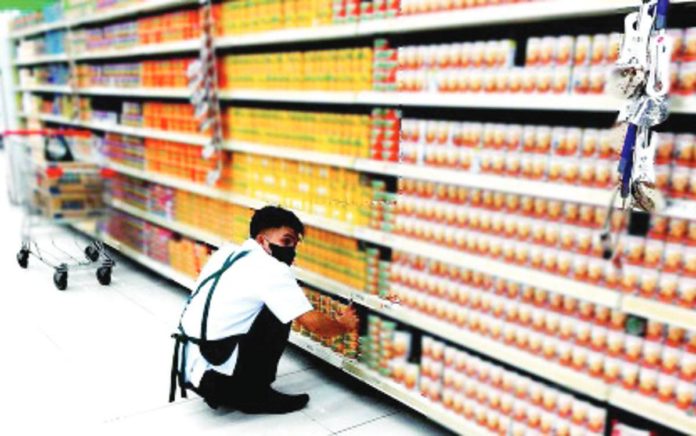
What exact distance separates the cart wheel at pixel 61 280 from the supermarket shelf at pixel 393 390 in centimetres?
224

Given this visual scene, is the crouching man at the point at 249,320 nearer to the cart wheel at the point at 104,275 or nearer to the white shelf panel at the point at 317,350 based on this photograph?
the white shelf panel at the point at 317,350

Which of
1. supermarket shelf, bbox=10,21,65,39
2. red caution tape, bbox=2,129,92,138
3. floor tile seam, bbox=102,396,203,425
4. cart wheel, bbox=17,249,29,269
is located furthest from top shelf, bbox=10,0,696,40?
supermarket shelf, bbox=10,21,65,39

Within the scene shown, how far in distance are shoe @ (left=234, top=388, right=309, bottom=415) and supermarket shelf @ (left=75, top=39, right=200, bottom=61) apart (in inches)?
93.2

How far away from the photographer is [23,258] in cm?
541

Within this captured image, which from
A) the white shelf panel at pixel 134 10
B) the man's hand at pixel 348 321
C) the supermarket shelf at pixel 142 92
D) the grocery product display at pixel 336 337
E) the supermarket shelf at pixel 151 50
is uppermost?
the white shelf panel at pixel 134 10

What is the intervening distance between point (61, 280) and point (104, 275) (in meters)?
0.32

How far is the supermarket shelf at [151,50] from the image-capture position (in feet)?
13.9

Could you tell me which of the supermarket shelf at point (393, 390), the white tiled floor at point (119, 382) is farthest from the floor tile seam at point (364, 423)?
the supermarket shelf at point (393, 390)

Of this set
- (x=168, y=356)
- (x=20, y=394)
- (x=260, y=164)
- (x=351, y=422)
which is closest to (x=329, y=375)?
(x=351, y=422)

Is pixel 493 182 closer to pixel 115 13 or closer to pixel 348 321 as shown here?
pixel 348 321

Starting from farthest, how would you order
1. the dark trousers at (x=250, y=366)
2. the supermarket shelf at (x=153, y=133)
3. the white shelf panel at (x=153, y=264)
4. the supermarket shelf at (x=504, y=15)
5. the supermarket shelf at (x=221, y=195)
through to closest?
the white shelf panel at (x=153, y=264), the supermarket shelf at (x=153, y=133), the supermarket shelf at (x=221, y=195), the dark trousers at (x=250, y=366), the supermarket shelf at (x=504, y=15)

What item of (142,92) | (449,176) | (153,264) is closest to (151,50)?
(142,92)

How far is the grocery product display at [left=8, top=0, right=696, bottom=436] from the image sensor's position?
203 cm

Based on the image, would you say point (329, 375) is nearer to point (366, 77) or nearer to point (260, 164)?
point (260, 164)
